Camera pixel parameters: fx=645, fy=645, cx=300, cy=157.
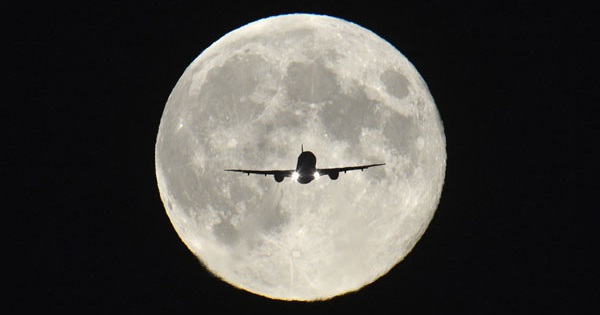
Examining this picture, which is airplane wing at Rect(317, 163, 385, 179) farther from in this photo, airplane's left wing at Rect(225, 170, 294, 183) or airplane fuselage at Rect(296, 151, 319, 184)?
airplane's left wing at Rect(225, 170, 294, 183)

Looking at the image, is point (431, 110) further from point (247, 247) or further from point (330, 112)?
point (247, 247)

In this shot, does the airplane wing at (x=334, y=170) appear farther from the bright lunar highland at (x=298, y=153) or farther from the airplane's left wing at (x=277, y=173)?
the airplane's left wing at (x=277, y=173)

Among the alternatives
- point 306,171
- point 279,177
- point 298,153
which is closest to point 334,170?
point 306,171

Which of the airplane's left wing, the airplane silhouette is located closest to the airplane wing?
the airplane silhouette

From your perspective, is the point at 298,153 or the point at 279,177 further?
the point at 279,177

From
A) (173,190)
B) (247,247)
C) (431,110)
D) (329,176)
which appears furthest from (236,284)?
(431,110)

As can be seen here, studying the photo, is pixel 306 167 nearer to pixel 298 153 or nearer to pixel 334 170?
pixel 298 153

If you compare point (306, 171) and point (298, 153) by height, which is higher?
point (298, 153)

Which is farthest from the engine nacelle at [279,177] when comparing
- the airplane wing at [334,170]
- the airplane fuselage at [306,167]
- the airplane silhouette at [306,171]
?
the airplane wing at [334,170]

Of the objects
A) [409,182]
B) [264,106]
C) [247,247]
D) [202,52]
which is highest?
[202,52]
